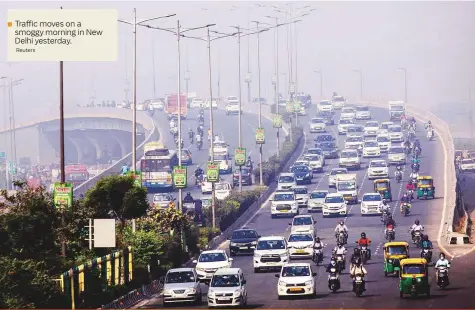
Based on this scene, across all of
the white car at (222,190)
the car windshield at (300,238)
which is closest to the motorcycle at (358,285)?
the car windshield at (300,238)

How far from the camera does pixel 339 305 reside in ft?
163

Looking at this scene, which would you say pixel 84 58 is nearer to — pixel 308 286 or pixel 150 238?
pixel 150 238

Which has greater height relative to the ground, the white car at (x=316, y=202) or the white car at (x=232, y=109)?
the white car at (x=232, y=109)

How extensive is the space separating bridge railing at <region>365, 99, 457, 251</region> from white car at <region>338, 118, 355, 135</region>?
9.20 metres

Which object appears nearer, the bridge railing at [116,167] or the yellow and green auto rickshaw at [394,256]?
the yellow and green auto rickshaw at [394,256]

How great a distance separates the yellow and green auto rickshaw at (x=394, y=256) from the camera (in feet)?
200

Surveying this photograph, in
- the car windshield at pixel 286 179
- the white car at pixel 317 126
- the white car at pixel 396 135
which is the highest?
the white car at pixel 317 126

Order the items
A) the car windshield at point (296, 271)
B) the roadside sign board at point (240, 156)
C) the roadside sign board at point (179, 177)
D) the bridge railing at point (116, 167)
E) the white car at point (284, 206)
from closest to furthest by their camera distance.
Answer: the car windshield at point (296, 271) < the roadside sign board at point (179, 177) < the white car at point (284, 206) < the roadside sign board at point (240, 156) < the bridge railing at point (116, 167)

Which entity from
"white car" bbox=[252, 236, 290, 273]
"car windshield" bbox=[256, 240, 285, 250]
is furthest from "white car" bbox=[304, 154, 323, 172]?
"white car" bbox=[252, 236, 290, 273]

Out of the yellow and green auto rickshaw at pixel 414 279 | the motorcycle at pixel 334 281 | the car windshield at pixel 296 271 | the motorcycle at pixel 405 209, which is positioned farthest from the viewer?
the motorcycle at pixel 405 209

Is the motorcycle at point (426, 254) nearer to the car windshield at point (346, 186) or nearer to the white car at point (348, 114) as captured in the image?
the car windshield at point (346, 186)

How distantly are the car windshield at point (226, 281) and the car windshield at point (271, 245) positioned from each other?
44.1ft

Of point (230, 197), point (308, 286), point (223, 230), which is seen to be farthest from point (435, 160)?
point (308, 286)

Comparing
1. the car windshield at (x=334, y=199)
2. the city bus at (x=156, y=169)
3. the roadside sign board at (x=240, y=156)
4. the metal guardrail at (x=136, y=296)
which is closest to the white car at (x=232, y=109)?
the city bus at (x=156, y=169)
